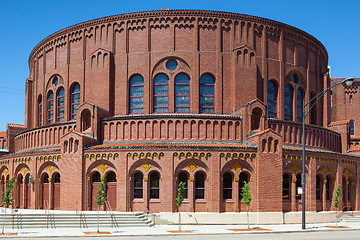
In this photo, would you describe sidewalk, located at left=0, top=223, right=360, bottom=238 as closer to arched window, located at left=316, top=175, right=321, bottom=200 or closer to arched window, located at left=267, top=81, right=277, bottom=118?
arched window, located at left=316, top=175, right=321, bottom=200

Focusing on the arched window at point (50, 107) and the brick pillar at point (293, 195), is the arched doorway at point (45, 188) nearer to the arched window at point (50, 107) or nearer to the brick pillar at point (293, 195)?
the arched window at point (50, 107)

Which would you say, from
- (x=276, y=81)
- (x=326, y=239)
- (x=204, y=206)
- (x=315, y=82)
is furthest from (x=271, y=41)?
(x=326, y=239)

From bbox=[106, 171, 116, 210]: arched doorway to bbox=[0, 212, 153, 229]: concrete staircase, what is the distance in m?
3.53

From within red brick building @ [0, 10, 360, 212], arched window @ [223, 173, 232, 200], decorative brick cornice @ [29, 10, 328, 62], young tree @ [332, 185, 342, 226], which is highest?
decorative brick cornice @ [29, 10, 328, 62]

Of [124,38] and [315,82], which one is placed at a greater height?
[124,38]

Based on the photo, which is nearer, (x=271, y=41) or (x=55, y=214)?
(x=55, y=214)

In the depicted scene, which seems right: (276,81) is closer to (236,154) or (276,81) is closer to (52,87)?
(236,154)

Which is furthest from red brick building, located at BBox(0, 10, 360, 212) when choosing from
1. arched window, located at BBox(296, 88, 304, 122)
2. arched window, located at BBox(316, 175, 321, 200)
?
arched window, located at BBox(296, 88, 304, 122)

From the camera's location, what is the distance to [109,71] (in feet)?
127

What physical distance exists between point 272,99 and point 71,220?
19.8 metres

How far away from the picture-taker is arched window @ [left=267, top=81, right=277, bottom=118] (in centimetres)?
4044

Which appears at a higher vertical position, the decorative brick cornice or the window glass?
the decorative brick cornice

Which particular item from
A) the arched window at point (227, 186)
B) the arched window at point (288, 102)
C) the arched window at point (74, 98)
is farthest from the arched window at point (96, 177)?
the arched window at point (288, 102)

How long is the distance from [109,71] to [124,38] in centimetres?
302
